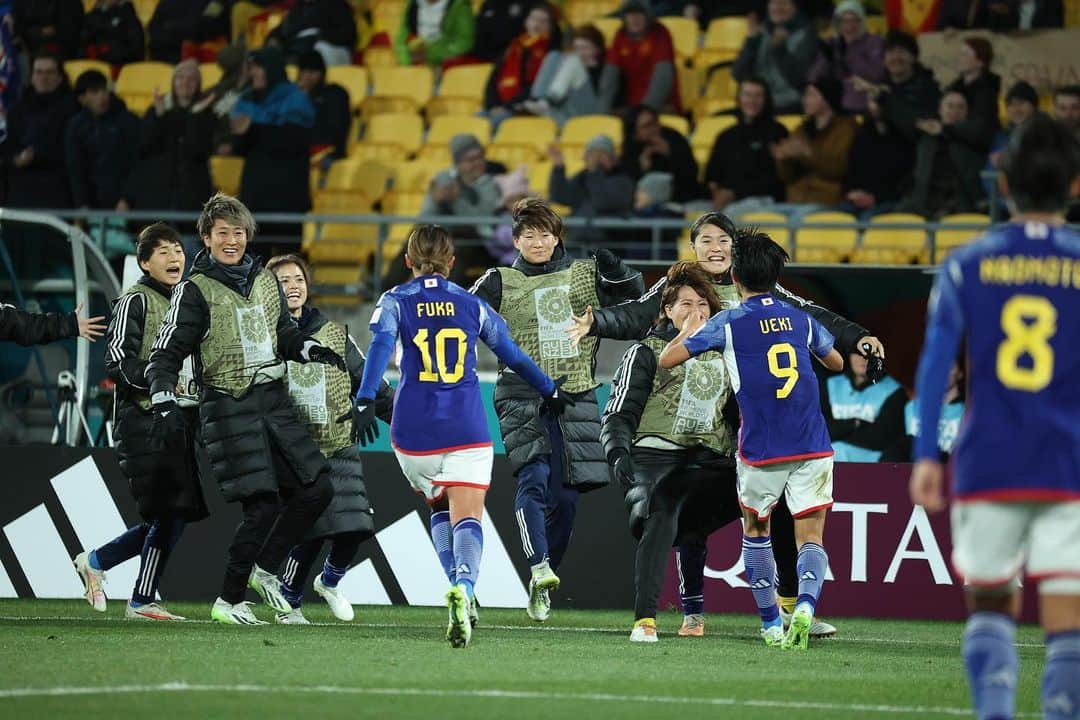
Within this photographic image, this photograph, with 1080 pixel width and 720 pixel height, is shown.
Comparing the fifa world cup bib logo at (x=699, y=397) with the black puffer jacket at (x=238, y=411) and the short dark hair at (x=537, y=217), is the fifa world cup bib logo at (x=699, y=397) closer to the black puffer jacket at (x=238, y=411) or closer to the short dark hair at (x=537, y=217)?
the short dark hair at (x=537, y=217)

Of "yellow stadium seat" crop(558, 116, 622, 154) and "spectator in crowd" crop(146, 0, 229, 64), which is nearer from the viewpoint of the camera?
"yellow stadium seat" crop(558, 116, 622, 154)

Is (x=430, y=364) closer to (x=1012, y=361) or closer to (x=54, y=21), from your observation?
(x=1012, y=361)

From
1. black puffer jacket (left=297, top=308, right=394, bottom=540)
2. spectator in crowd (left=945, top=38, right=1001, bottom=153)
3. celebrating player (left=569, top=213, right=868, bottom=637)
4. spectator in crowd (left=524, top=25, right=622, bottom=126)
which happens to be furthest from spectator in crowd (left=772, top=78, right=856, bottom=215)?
black puffer jacket (left=297, top=308, right=394, bottom=540)

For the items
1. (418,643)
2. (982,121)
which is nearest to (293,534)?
(418,643)

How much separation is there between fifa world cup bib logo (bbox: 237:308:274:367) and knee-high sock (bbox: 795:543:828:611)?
9.42 ft

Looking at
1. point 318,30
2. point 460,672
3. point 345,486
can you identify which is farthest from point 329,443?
point 318,30

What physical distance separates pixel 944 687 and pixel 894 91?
8980 millimetres

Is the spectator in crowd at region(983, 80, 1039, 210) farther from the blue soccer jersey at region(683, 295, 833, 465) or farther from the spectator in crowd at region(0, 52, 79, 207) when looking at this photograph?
the spectator in crowd at region(0, 52, 79, 207)

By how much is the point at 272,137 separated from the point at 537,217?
681 centimetres

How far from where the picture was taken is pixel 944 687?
680cm

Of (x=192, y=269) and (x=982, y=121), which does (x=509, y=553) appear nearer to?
(x=192, y=269)

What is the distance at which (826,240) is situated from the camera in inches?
577

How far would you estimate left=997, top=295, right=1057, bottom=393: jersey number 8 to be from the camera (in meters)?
4.81

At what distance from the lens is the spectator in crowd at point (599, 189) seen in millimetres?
14758
